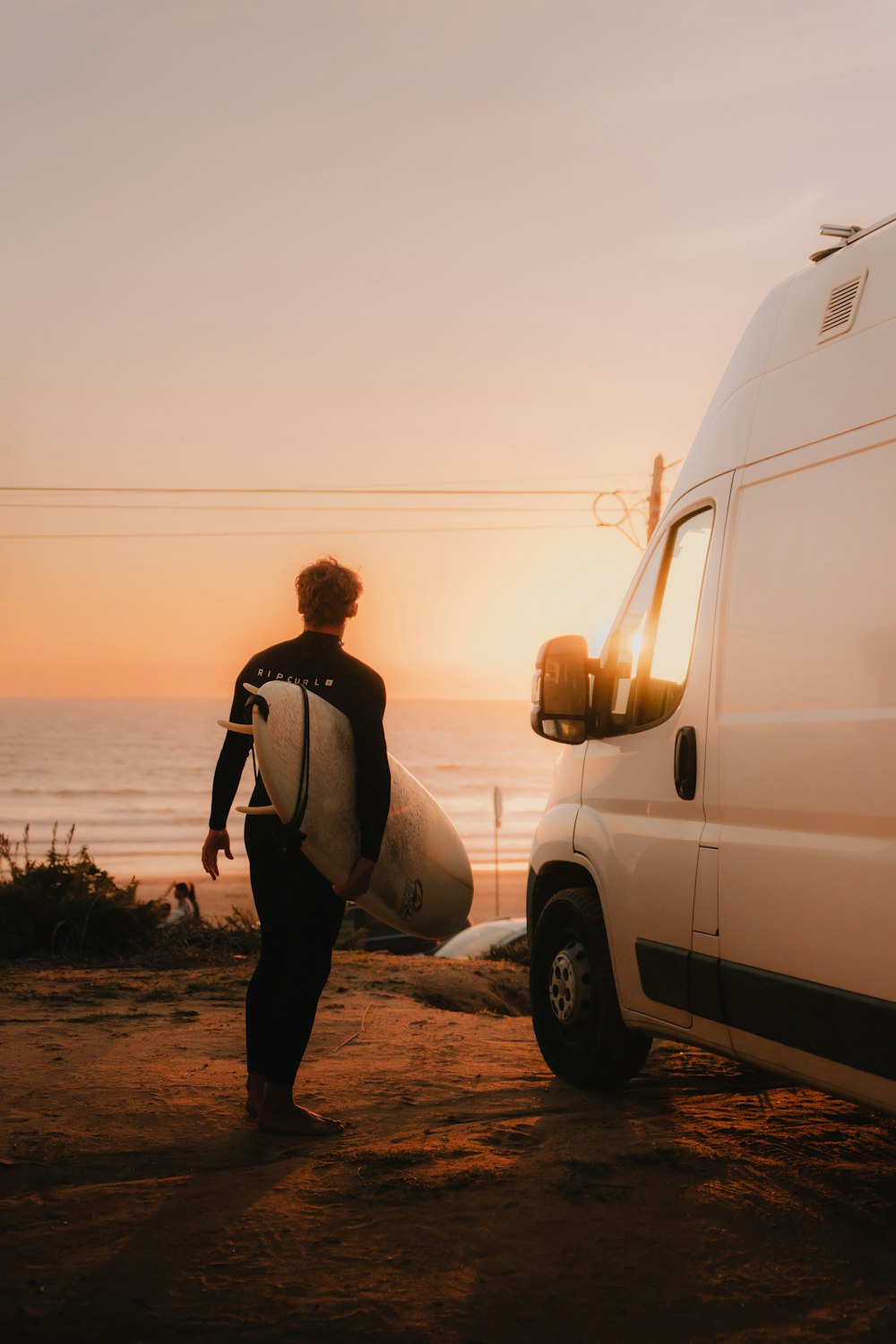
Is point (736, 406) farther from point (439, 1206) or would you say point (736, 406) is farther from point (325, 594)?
point (439, 1206)

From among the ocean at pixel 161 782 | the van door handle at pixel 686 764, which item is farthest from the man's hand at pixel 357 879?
the ocean at pixel 161 782

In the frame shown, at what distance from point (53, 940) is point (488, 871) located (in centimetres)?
3169

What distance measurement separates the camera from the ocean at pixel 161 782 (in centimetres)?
4825

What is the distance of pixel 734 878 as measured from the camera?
3.94 metres

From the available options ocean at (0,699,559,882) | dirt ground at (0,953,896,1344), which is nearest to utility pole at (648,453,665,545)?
ocean at (0,699,559,882)

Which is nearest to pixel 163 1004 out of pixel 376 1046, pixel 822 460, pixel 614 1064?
pixel 376 1046

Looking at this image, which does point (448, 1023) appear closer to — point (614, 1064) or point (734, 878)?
point (614, 1064)

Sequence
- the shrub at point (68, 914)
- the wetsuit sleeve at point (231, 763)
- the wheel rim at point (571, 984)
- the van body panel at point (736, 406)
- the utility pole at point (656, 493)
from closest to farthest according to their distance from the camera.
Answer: the van body panel at point (736, 406) < the wetsuit sleeve at point (231, 763) < the wheel rim at point (571, 984) < the shrub at point (68, 914) < the utility pole at point (656, 493)

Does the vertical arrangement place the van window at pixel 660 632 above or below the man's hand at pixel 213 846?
above

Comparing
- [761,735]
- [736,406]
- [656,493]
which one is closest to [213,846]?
[761,735]

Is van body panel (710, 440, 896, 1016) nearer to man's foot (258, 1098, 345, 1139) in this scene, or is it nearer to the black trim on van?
the black trim on van

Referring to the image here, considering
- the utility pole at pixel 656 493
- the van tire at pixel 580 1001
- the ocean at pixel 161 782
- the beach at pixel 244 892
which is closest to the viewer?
the van tire at pixel 580 1001

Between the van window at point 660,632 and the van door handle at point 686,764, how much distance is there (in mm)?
181

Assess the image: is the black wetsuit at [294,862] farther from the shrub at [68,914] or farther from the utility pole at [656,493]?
the utility pole at [656,493]
